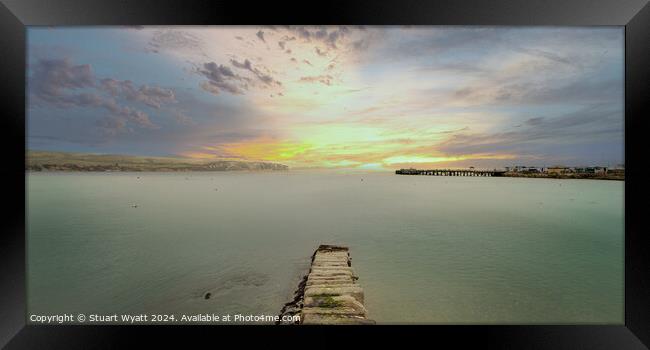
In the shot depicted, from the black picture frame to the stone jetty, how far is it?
1.20ft

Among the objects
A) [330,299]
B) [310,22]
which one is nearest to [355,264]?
[330,299]

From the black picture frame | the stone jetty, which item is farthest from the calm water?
the black picture frame

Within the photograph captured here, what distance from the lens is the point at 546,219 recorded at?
1130 centimetres

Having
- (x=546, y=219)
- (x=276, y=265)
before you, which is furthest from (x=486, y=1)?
(x=546, y=219)

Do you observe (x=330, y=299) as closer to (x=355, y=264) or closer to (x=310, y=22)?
(x=355, y=264)

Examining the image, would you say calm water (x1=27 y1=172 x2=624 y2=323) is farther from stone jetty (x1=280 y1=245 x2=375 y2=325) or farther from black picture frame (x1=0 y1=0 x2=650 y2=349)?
black picture frame (x1=0 y1=0 x2=650 y2=349)

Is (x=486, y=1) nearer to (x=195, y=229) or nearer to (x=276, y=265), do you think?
(x=276, y=265)

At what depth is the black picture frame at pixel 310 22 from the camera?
2361 mm

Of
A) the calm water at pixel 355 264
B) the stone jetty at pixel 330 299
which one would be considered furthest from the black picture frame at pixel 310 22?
the calm water at pixel 355 264

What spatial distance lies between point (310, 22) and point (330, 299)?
3.06m

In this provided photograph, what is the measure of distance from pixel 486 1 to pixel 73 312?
271 inches

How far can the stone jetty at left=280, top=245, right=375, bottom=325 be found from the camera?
279 cm

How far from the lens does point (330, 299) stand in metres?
3.13

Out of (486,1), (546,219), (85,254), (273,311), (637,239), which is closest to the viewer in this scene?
(486,1)
